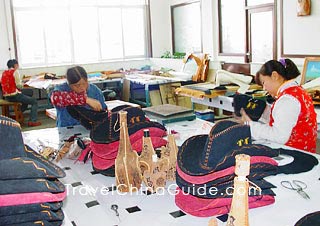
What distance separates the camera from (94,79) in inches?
272

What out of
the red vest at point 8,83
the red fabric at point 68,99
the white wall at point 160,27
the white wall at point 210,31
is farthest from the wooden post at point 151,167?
the white wall at point 160,27

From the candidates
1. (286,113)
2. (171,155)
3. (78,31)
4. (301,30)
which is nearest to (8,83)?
(78,31)

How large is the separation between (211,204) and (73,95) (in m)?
1.52

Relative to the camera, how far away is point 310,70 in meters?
4.12

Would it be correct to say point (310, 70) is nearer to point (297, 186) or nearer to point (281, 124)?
point (281, 124)

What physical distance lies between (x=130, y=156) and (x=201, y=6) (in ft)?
19.2

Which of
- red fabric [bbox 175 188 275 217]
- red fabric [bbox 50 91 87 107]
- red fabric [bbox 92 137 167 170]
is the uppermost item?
red fabric [bbox 50 91 87 107]

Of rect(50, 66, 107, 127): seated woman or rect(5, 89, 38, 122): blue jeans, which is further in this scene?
rect(5, 89, 38, 122): blue jeans

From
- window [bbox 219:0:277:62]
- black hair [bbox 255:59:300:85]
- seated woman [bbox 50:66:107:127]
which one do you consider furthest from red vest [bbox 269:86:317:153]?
window [bbox 219:0:277:62]

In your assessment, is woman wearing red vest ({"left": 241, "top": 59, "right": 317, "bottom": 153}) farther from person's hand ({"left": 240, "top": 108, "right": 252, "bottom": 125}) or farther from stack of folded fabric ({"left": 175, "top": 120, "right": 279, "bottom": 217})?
stack of folded fabric ({"left": 175, "top": 120, "right": 279, "bottom": 217})

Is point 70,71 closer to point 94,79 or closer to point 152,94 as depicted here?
point 152,94

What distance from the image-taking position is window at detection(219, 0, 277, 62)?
18.0 feet

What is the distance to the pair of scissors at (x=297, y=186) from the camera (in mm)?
1340

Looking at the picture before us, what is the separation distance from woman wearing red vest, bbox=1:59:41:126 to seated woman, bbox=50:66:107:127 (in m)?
3.75
